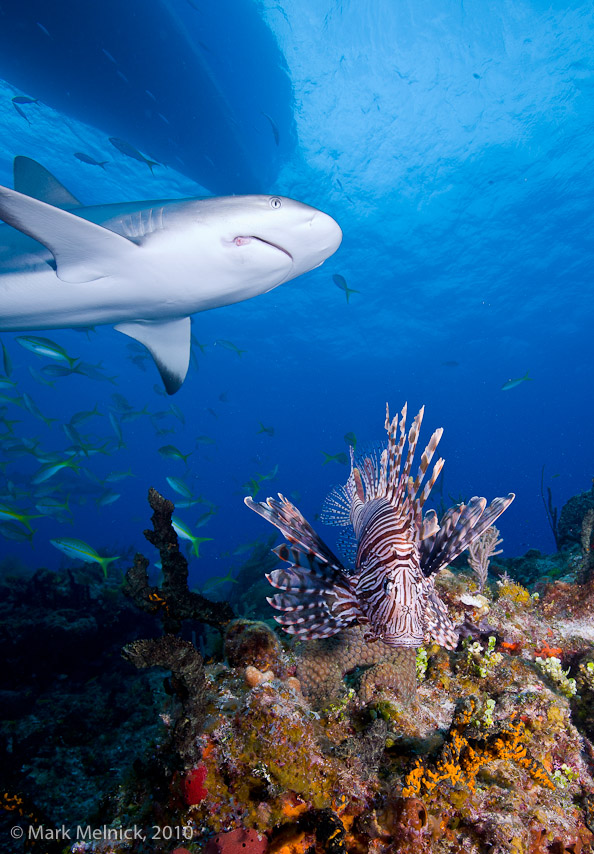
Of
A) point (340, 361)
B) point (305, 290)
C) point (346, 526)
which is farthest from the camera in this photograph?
point (340, 361)

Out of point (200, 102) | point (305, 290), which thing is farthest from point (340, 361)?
point (200, 102)

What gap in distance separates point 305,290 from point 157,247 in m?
30.7

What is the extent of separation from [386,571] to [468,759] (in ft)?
3.93

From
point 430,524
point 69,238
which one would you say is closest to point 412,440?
point 430,524

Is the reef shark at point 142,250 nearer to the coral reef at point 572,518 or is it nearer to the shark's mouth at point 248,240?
the shark's mouth at point 248,240

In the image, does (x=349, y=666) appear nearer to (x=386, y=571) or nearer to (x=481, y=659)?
(x=481, y=659)

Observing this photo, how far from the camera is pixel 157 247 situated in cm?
292

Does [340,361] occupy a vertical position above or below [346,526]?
above

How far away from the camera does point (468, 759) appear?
2174 mm

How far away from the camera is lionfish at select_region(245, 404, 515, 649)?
2213mm

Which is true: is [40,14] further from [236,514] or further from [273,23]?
[236,514]

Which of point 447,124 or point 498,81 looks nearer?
point 498,81

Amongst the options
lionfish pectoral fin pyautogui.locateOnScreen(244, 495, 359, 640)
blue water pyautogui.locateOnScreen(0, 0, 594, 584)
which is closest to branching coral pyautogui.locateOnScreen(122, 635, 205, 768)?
lionfish pectoral fin pyautogui.locateOnScreen(244, 495, 359, 640)

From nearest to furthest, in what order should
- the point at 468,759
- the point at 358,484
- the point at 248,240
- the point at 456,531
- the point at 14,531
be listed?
1. the point at 468,759
2. the point at 456,531
3. the point at 248,240
4. the point at 358,484
5. the point at 14,531
